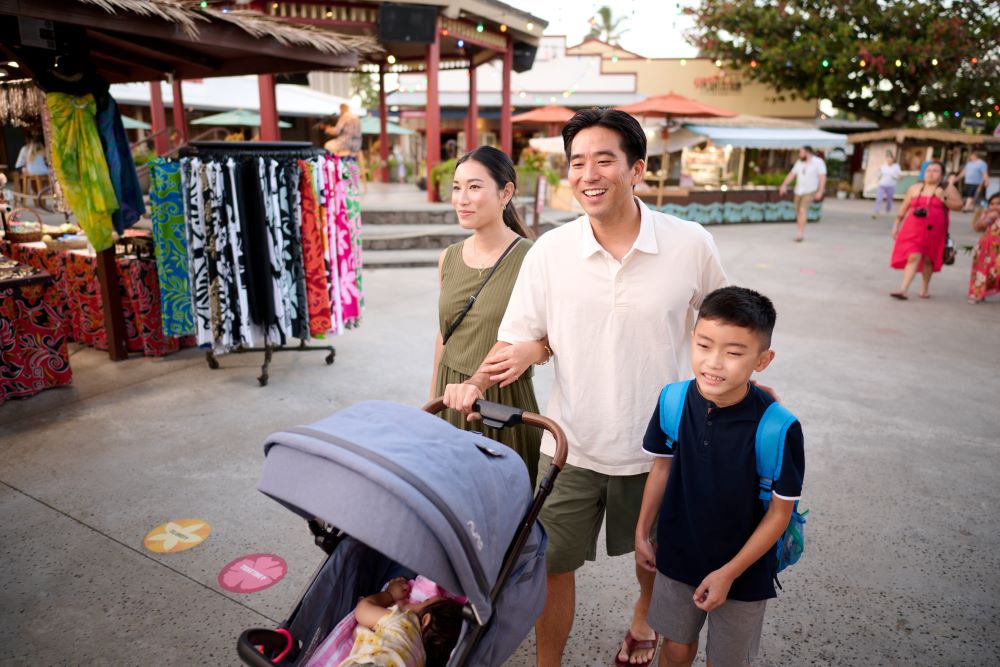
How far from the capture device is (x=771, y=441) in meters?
1.66

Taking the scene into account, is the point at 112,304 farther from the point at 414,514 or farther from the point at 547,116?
the point at 547,116

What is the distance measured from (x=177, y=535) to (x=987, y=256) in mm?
8579

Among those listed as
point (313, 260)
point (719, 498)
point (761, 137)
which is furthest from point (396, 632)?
point (761, 137)

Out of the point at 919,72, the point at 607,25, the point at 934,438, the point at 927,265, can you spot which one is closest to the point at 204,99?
the point at 927,265

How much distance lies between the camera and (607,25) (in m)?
46.9

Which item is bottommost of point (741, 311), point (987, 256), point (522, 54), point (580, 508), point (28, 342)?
point (28, 342)

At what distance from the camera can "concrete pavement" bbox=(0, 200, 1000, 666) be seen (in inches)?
96.7

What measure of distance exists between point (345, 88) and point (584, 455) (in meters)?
32.1

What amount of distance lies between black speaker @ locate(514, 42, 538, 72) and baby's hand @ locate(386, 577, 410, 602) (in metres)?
14.0

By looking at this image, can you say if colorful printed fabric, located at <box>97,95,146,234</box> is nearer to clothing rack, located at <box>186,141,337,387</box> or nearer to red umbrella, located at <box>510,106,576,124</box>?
clothing rack, located at <box>186,141,337,387</box>

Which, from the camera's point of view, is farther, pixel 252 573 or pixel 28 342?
pixel 28 342

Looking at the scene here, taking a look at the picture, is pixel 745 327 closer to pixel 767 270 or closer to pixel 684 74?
pixel 767 270

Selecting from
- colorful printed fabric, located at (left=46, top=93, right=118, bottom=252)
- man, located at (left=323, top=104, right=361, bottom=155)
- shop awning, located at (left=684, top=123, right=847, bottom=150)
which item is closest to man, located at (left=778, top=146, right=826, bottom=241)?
shop awning, located at (left=684, top=123, right=847, bottom=150)

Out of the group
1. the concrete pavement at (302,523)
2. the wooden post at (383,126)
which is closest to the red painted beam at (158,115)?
the wooden post at (383,126)
